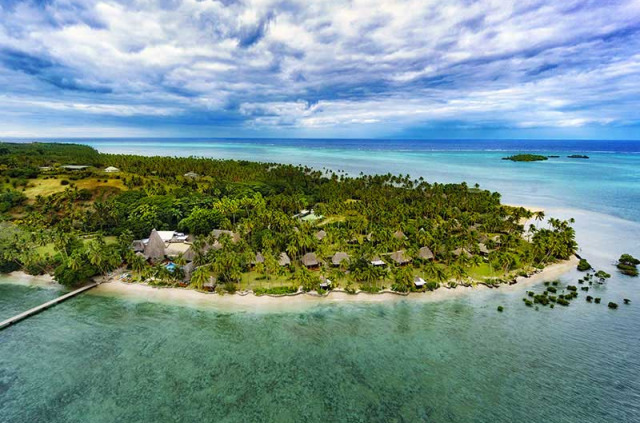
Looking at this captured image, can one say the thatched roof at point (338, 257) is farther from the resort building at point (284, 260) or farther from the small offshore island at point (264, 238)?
the resort building at point (284, 260)

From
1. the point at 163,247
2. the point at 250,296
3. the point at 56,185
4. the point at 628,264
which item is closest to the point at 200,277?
the point at 250,296

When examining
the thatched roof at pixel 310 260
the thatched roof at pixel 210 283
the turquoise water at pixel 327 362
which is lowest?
the turquoise water at pixel 327 362

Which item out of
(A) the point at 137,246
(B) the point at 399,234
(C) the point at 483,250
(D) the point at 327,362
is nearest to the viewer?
Result: (D) the point at 327,362

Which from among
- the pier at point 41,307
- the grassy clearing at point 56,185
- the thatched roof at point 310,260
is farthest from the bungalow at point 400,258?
the grassy clearing at point 56,185

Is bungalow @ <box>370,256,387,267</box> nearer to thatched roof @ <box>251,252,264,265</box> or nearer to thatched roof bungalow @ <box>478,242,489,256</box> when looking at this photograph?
thatched roof @ <box>251,252,264,265</box>

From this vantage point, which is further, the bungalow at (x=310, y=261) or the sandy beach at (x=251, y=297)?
the bungalow at (x=310, y=261)

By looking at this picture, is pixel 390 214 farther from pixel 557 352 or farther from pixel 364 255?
pixel 557 352

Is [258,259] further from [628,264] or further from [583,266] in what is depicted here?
[628,264]

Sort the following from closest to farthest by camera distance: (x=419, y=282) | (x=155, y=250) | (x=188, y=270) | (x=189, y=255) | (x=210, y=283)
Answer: (x=210, y=283)
(x=419, y=282)
(x=188, y=270)
(x=189, y=255)
(x=155, y=250)

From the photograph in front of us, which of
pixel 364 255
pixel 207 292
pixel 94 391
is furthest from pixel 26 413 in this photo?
pixel 364 255
